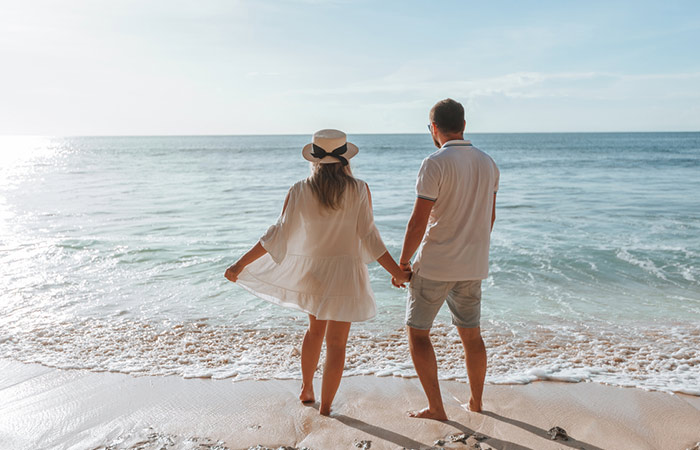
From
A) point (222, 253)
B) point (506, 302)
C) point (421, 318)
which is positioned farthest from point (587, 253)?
point (421, 318)

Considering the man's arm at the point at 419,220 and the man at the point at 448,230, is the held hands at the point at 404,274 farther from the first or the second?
the man's arm at the point at 419,220

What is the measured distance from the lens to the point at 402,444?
9.97ft

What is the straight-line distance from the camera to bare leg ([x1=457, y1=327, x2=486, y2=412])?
3.25 m

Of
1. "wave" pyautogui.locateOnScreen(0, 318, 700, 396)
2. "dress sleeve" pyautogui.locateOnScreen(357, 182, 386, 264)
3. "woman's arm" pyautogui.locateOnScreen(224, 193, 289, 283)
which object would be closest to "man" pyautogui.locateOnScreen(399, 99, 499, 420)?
"dress sleeve" pyautogui.locateOnScreen(357, 182, 386, 264)

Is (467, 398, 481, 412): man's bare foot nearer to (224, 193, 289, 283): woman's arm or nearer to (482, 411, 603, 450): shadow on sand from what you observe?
(482, 411, 603, 450): shadow on sand

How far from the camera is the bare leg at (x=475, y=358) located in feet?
10.7

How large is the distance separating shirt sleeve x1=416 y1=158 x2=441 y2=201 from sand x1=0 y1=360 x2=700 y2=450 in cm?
142

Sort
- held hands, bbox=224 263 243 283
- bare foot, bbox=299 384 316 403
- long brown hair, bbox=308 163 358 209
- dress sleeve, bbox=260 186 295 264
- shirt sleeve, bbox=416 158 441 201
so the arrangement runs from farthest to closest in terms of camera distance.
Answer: bare foot, bbox=299 384 316 403 < held hands, bbox=224 263 243 283 < dress sleeve, bbox=260 186 295 264 < long brown hair, bbox=308 163 358 209 < shirt sleeve, bbox=416 158 441 201

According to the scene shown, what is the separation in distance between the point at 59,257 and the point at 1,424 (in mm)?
6134

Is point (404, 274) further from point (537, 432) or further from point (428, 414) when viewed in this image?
point (537, 432)

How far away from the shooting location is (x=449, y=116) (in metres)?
3.04

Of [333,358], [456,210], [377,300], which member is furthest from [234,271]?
[377,300]

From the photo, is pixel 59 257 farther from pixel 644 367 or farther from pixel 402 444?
pixel 644 367

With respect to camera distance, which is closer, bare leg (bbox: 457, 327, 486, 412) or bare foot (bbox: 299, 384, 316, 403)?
bare leg (bbox: 457, 327, 486, 412)
